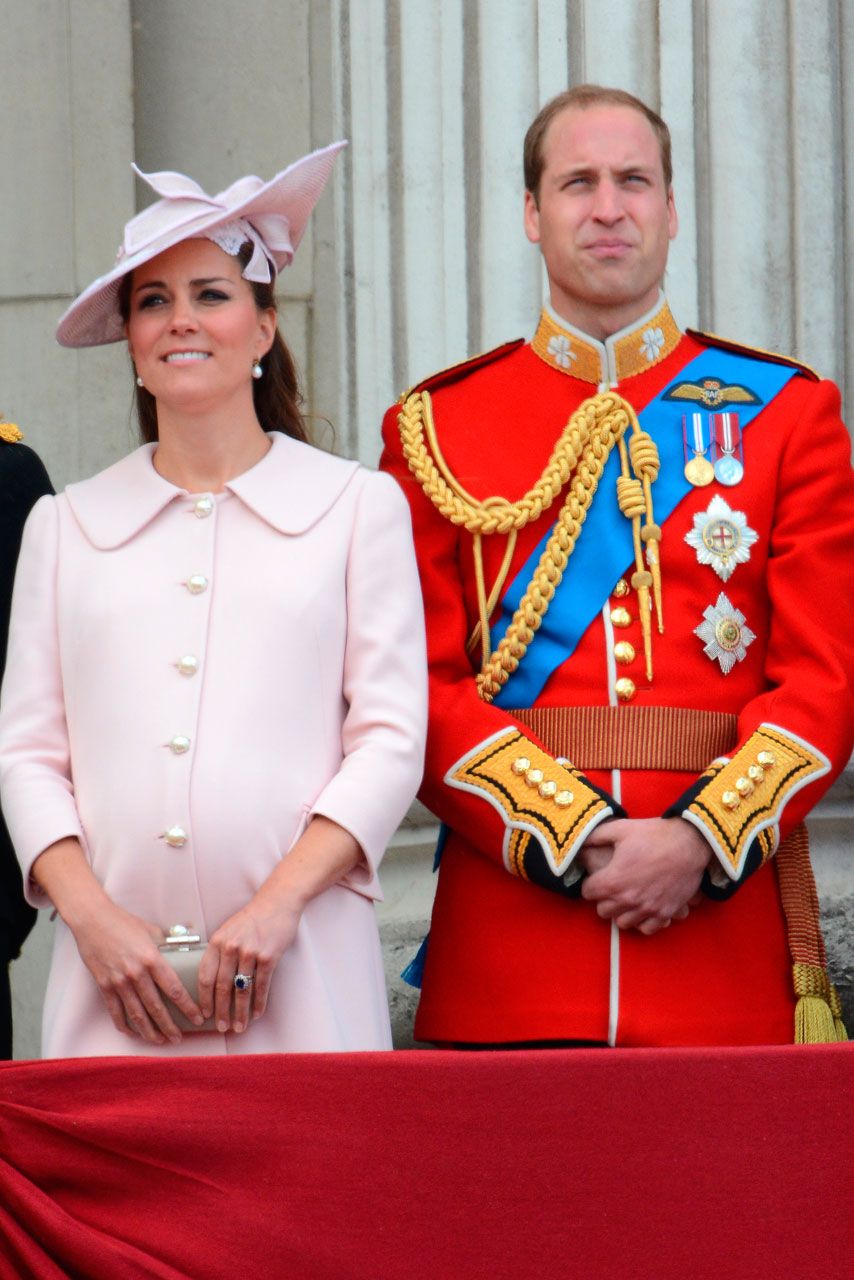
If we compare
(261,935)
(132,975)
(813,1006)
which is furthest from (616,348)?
(132,975)

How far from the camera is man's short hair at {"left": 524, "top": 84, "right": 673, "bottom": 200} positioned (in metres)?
3.32

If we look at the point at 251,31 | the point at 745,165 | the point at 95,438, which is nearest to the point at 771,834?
the point at 745,165

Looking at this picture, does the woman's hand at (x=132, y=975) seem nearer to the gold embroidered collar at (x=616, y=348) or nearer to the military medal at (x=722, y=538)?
the military medal at (x=722, y=538)

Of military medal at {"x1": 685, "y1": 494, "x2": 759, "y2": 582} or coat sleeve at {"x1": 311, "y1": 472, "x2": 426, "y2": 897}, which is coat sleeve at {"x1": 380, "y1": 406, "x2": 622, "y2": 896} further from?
military medal at {"x1": 685, "y1": 494, "x2": 759, "y2": 582}

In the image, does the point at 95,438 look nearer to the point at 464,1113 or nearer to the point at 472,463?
the point at 472,463

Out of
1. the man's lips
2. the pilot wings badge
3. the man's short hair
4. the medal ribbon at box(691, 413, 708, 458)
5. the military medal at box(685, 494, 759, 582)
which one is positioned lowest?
the military medal at box(685, 494, 759, 582)

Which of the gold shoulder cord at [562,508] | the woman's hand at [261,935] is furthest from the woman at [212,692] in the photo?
the gold shoulder cord at [562,508]

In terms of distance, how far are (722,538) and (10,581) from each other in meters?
0.97

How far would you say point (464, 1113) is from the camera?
231 cm

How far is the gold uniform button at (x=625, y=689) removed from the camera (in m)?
3.11

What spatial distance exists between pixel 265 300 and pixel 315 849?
2.60 feet

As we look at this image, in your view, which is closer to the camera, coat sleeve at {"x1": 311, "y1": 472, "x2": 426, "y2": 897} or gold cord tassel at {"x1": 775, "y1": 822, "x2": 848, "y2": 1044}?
coat sleeve at {"x1": 311, "y1": 472, "x2": 426, "y2": 897}

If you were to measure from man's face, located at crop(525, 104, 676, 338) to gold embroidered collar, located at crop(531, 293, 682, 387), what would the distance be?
0.06 ft

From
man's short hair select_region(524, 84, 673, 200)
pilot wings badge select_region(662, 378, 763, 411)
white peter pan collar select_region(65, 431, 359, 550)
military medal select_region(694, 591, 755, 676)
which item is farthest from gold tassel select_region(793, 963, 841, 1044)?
man's short hair select_region(524, 84, 673, 200)
